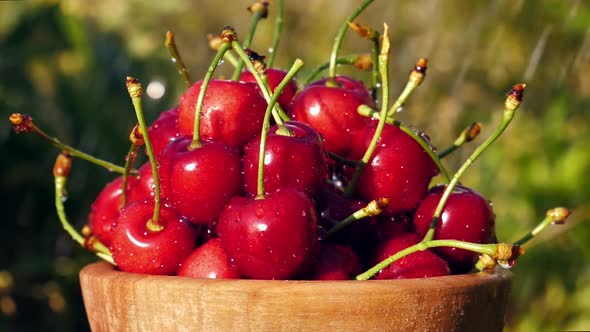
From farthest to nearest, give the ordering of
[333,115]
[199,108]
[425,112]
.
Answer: [425,112]
[333,115]
[199,108]

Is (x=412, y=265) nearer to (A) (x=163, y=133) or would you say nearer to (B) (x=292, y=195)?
(B) (x=292, y=195)

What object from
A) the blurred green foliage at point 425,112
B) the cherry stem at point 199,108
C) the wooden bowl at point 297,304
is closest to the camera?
the wooden bowl at point 297,304

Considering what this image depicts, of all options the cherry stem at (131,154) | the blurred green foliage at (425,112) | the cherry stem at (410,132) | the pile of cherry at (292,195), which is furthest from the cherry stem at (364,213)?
the blurred green foliage at (425,112)

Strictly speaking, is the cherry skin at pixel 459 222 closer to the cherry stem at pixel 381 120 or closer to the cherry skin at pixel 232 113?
the cherry stem at pixel 381 120

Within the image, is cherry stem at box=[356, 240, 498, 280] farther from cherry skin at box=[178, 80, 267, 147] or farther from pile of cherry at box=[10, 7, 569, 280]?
cherry skin at box=[178, 80, 267, 147]

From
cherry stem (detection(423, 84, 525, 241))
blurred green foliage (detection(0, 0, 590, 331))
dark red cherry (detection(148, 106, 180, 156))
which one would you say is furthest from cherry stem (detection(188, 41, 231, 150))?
blurred green foliage (detection(0, 0, 590, 331))

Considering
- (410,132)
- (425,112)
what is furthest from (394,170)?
(425,112)
